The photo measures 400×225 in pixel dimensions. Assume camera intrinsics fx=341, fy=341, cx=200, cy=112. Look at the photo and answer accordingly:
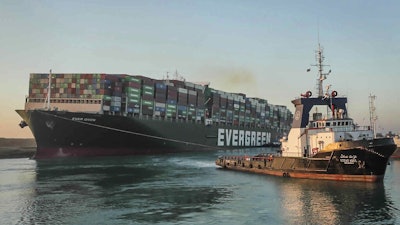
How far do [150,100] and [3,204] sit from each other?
51.0 m

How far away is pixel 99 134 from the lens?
2387 inches

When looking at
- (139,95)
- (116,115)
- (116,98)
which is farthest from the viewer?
(139,95)

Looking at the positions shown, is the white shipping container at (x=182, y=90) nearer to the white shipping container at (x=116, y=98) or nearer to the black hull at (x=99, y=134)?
the black hull at (x=99, y=134)

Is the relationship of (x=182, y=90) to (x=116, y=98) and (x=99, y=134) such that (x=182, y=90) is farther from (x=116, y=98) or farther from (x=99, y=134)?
(x=99, y=134)

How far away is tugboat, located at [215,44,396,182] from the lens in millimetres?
27609

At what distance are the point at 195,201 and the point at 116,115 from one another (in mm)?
43307

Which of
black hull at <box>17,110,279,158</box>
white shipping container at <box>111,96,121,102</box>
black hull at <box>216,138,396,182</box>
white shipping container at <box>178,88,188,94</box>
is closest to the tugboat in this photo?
black hull at <box>216,138,396,182</box>

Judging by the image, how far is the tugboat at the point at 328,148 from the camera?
2761 centimetres

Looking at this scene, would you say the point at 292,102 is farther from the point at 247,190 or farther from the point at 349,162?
the point at 247,190

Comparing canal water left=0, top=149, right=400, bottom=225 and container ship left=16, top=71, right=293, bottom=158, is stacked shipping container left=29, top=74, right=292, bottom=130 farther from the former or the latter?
canal water left=0, top=149, right=400, bottom=225

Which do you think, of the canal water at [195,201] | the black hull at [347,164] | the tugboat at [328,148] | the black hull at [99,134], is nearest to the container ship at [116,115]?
the black hull at [99,134]

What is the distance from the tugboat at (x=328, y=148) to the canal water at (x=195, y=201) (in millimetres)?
1124

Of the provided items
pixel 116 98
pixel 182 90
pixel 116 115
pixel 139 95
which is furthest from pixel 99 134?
pixel 182 90

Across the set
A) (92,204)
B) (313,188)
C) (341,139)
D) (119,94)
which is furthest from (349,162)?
(119,94)
